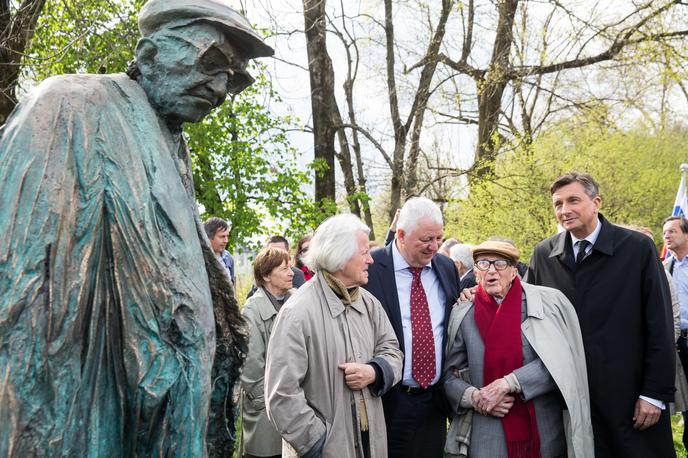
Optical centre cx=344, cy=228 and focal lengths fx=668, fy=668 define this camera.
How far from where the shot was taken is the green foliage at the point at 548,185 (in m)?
15.2

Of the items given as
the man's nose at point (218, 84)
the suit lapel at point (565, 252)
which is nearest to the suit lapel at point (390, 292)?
the suit lapel at point (565, 252)

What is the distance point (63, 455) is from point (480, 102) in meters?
16.9

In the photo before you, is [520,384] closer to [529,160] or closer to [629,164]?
[529,160]

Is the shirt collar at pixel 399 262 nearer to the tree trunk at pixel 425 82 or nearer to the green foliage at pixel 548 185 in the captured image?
the green foliage at pixel 548 185

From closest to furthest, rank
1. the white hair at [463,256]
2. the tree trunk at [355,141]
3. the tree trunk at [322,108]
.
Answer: the white hair at [463,256] → the tree trunk at [322,108] → the tree trunk at [355,141]

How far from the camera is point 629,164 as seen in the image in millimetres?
18016

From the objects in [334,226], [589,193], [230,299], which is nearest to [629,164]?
[589,193]

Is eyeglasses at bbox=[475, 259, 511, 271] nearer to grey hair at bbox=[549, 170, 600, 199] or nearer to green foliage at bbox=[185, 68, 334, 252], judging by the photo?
grey hair at bbox=[549, 170, 600, 199]

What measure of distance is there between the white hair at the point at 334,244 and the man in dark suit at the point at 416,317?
610 millimetres

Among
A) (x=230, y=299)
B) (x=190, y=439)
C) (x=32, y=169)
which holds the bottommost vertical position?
(x=190, y=439)

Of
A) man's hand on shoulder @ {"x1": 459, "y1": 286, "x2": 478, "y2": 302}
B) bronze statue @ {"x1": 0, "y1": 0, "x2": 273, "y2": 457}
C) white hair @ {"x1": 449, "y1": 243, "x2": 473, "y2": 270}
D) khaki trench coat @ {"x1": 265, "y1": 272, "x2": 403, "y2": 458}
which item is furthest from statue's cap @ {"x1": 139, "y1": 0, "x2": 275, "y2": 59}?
white hair @ {"x1": 449, "y1": 243, "x2": 473, "y2": 270}

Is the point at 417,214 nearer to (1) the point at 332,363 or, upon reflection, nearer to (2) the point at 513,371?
(2) the point at 513,371

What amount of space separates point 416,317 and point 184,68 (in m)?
2.85

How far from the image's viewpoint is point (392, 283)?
13.9 feet
